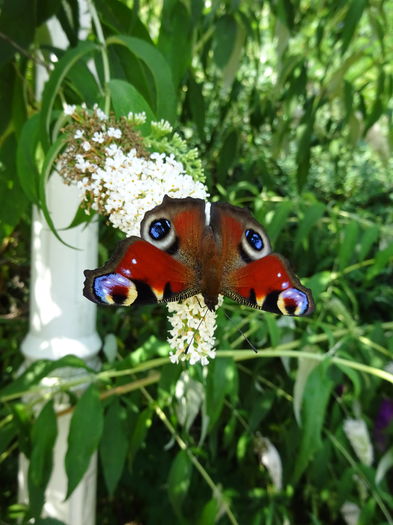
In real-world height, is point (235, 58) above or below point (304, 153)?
above

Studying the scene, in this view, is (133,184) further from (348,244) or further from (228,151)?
(228,151)

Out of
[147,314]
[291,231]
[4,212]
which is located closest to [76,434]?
[4,212]

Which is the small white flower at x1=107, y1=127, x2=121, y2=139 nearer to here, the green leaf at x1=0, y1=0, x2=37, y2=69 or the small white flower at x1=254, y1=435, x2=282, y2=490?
the green leaf at x1=0, y1=0, x2=37, y2=69

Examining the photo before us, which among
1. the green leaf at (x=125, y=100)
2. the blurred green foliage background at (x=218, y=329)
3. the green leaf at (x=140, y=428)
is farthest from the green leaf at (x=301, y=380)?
the green leaf at (x=125, y=100)

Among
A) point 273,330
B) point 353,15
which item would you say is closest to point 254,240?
point 273,330

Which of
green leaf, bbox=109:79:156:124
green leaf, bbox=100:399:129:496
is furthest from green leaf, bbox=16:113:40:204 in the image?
green leaf, bbox=100:399:129:496
